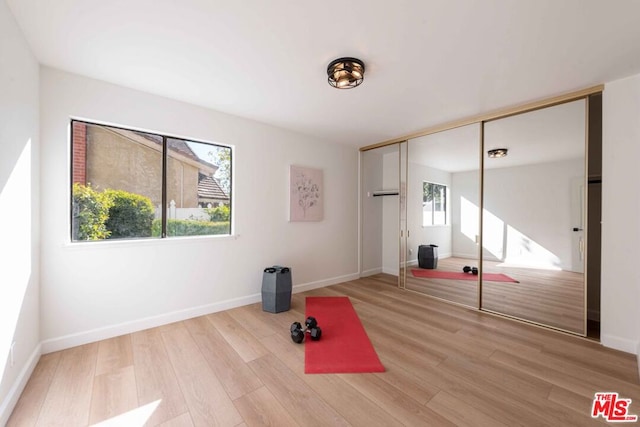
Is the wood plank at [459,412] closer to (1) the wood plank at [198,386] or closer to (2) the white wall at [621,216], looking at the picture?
(1) the wood plank at [198,386]

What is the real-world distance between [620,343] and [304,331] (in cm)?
290

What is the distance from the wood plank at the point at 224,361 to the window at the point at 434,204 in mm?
3328

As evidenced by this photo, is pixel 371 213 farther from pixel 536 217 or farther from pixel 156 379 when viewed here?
pixel 156 379

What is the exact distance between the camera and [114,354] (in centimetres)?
212

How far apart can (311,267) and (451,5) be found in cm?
347

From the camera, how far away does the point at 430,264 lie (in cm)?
415

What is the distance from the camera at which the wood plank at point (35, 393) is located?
1446 mm

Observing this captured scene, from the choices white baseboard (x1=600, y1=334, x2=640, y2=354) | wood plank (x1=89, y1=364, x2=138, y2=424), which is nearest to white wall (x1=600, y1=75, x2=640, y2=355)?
white baseboard (x1=600, y1=334, x2=640, y2=354)

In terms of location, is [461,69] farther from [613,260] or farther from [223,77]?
[613,260]

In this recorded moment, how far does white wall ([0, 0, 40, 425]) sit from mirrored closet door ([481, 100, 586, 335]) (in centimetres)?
434

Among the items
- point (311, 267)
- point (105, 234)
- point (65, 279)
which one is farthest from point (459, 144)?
point (65, 279)

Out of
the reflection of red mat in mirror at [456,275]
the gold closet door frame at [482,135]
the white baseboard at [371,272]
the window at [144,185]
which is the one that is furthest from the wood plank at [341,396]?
the white baseboard at [371,272]

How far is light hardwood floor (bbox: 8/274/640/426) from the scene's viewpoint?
1.49 metres

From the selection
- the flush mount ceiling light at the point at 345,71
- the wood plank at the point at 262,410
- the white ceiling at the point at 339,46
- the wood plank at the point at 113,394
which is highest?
the white ceiling at the point at 339,46
